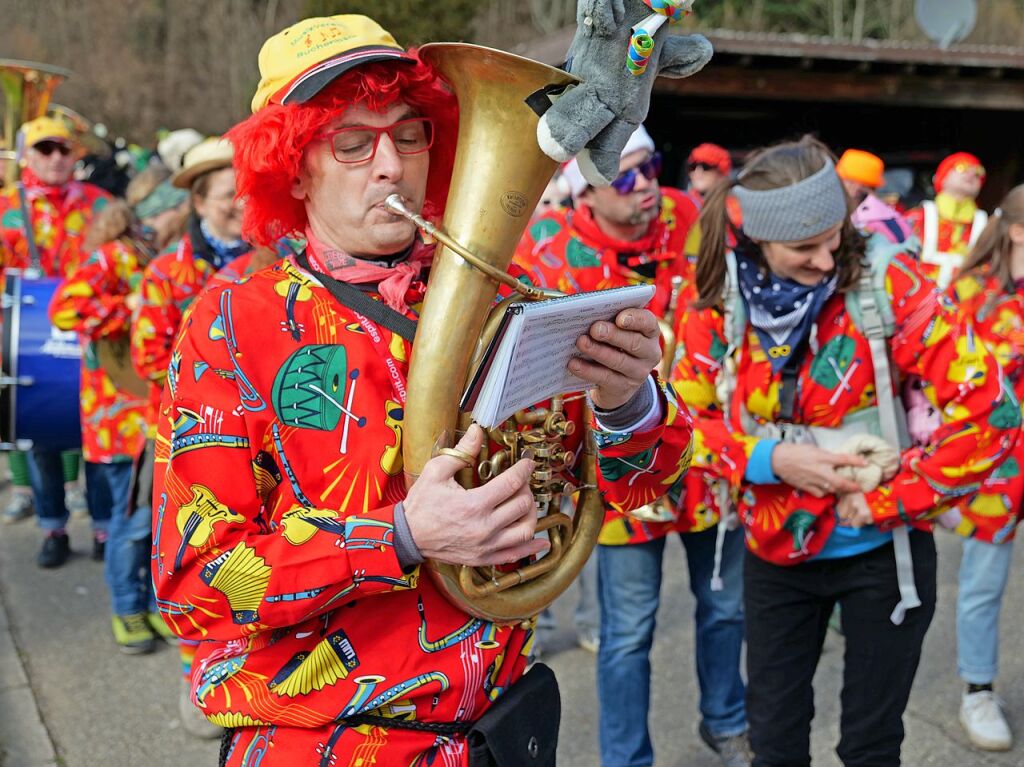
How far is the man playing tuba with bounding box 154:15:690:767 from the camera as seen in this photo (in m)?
1.54

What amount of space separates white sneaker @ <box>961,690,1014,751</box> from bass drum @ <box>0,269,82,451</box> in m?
3.89

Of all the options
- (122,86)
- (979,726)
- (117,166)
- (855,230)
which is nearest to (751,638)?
(855,230)

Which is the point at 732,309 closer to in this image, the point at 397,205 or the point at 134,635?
the point at 397,205

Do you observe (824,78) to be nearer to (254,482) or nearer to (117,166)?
(117,166)

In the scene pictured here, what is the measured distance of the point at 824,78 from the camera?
939 centimetres

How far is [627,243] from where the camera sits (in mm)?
3752

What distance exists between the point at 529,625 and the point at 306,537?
19.2 inches

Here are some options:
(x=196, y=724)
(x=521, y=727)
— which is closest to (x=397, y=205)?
(x=521, y=727)

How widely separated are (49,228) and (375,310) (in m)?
4.94

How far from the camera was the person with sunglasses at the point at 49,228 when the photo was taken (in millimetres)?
5652

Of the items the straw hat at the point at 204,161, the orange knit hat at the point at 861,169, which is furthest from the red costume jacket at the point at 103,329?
the orange knit hat at the point at 861,169

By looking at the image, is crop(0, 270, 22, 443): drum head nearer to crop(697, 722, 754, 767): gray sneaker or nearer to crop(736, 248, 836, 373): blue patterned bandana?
crop(697, 722, 754, 767): gray sneaker

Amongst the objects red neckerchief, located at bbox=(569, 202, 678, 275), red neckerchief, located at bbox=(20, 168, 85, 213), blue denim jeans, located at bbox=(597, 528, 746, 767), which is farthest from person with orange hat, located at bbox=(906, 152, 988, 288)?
red neckerchief, located at bbox=(20, 168, 85, 213)

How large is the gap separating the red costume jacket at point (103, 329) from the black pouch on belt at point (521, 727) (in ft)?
9.50
